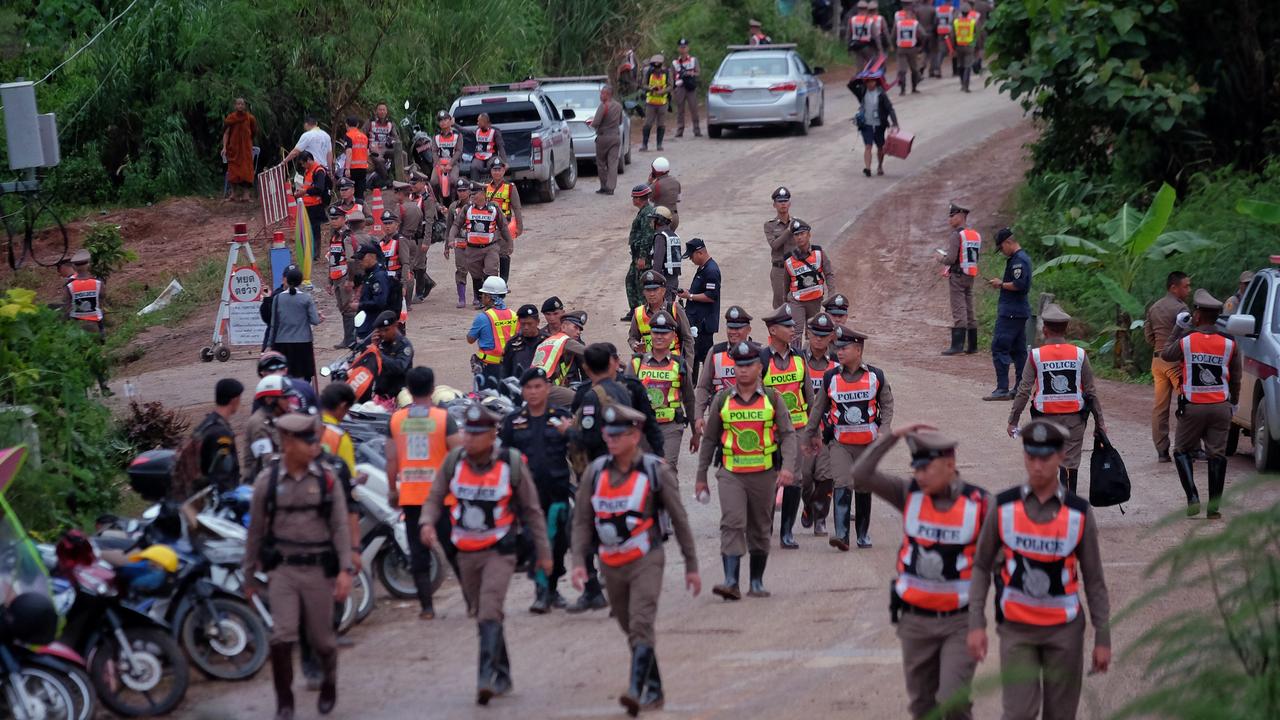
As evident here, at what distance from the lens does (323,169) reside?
2503 centimetres

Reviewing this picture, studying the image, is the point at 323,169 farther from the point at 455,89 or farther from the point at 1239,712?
the point at 1239,712

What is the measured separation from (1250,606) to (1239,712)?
1.48ft

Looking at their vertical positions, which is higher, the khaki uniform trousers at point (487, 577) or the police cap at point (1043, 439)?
the police cap at point (1043, 439)

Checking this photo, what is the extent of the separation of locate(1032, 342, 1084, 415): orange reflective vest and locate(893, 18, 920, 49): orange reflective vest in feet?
84.3

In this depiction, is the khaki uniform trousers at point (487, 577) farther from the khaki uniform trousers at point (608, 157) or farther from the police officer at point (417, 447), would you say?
the khaki uniform trousers at point (608, 157)

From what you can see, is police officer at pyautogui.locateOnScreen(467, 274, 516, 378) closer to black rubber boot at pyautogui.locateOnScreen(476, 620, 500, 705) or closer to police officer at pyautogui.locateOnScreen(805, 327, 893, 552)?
police officer at pyautogui.locateOnScreen(805, 327, 893, 552)

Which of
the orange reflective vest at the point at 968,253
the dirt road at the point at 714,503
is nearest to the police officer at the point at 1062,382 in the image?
the dirt road at the point at 714,503

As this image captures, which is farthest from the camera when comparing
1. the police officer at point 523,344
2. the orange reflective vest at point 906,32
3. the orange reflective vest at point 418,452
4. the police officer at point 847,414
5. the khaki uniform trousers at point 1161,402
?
the orange reflective vest at point 906,32

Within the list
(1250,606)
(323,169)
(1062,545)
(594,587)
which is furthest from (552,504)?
(323,169)

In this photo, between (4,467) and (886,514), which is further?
(886,514)

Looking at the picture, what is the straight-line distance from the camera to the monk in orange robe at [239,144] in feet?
93.5

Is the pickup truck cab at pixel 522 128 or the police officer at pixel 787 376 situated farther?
the pickup truck cab at pixel 522 128

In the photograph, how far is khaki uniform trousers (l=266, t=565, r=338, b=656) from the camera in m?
8.27

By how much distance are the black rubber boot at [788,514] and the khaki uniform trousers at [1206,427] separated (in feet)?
10.4
